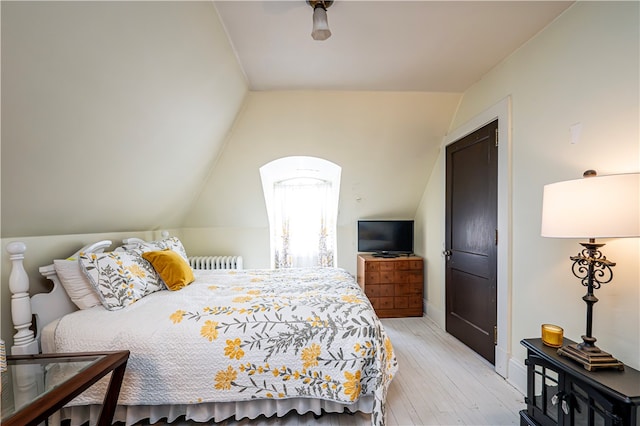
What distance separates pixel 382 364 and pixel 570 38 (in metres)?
2.31

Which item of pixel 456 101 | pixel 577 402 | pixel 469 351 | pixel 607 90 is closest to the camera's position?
pixel 577 402

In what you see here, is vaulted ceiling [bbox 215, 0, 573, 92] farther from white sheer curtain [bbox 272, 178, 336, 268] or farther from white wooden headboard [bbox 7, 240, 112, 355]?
white wooden headboard [bbox 7, 240, 112, 355]

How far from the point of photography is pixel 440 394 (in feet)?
6.33

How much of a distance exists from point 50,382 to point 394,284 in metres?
3.15

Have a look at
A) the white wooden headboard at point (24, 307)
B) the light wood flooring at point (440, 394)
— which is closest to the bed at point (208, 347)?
the white wooden headboard at point (24, 307)

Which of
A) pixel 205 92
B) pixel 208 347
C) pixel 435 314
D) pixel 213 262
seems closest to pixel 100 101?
pixel 205 92

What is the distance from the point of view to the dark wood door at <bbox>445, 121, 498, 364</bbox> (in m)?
2.28

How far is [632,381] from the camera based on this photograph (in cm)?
111

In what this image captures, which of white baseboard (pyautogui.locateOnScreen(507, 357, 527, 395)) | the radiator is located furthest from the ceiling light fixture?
the radiator

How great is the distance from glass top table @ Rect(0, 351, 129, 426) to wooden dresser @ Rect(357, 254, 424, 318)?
8.70ft

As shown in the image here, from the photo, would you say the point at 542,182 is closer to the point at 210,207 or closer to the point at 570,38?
the point at 570,38

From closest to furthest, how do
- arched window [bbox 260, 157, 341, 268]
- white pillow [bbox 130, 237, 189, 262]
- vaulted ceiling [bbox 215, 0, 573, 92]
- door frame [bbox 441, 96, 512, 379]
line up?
1. vaulted ceiling [bbox 215, 0, 573, 92]
2. door frame [bbox 441, 96, 512, 379]
3. white pillow [bbox 130, 237, 189, 262]
4. arched window [bbox 260, 157, 341, 268]

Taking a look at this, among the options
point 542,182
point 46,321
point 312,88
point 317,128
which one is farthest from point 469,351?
point 46,321

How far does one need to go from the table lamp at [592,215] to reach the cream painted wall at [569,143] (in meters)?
0.05
